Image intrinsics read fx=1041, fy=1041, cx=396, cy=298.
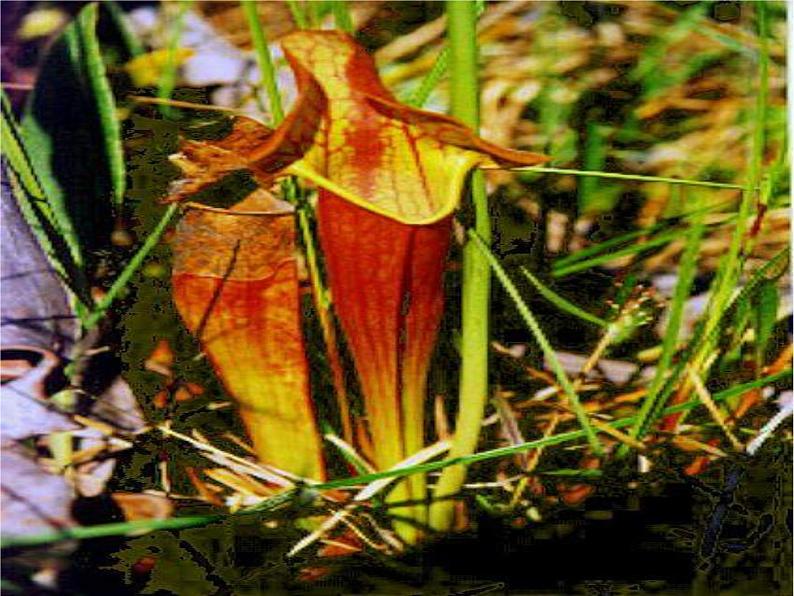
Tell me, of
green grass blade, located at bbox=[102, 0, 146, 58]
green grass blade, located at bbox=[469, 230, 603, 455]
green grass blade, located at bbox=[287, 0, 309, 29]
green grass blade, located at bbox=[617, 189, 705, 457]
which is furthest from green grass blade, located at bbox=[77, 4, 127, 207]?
green grass blade, located at bbox=[617, 189, 705, 457]

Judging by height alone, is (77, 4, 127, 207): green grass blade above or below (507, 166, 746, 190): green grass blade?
above

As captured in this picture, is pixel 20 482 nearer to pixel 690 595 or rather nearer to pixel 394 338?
pixel 394 338

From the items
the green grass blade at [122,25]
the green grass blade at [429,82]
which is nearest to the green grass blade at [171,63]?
the green grass blade at [122,25]

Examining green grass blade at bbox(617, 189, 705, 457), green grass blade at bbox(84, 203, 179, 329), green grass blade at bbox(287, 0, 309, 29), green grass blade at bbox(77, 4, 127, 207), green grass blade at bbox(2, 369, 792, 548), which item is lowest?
green grass blade at bbox(2, 369, 792, 548)

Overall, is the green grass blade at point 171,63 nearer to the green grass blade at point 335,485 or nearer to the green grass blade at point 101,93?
the green grass blade at point 101,93

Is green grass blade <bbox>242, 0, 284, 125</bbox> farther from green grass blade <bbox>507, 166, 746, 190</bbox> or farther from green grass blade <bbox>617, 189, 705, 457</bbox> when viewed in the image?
green grass blade <bbox>617, 189, 705, 457</bbox>

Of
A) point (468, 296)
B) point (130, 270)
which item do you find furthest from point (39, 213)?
point (468, 296)
